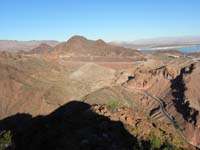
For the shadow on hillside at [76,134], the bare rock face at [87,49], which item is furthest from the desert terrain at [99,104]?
the bare rock face at [87,49]

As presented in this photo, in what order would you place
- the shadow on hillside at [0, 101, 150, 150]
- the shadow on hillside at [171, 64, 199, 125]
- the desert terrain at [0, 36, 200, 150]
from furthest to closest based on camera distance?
the shadow on hillside at [171, 64, 199, 125], the desert terrain at [0, 36, 200, 150], the shadow on hillside at [0, 101, 150, 150]

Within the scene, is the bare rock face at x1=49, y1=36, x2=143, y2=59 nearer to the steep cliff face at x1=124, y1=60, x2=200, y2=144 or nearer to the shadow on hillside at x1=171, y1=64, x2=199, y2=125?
the steep cliff face at x1=124, y1=60, x2=200, y2=144

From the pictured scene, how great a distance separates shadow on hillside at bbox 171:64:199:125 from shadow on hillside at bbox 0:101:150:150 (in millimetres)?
33345

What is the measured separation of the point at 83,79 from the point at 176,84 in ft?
104

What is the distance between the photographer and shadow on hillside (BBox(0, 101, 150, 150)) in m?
35.5

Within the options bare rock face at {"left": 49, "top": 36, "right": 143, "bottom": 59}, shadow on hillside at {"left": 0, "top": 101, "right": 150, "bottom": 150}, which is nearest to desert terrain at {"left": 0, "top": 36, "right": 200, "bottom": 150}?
shadow on hillside at {"left": 0, "top": 101, "right": 150, "bottom": 150}

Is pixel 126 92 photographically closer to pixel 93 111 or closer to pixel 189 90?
pixel 189 90

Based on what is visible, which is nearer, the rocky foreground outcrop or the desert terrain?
the rocky foreground outcrop

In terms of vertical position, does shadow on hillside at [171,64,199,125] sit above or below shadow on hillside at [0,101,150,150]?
below

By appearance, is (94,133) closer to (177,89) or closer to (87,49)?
(177,89)

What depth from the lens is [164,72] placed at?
4117 inches

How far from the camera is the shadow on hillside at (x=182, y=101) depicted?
71.3 m

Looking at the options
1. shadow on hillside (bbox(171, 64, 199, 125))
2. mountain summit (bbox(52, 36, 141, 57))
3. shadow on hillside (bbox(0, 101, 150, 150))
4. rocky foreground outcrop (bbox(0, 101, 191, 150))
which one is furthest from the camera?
mountain summit (bbox(52, 36, 141, 57))

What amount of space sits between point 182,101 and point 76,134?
4915 centimetres
